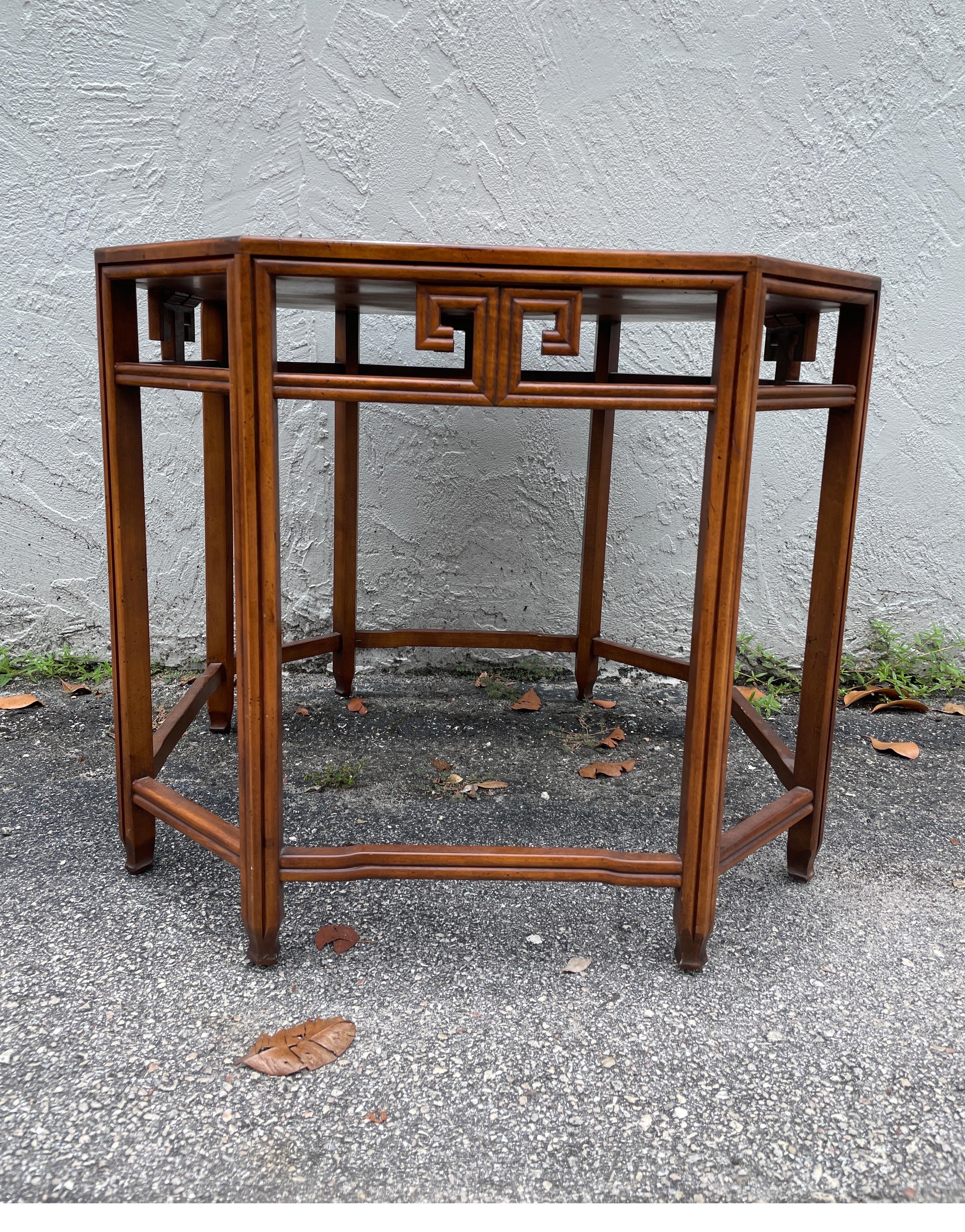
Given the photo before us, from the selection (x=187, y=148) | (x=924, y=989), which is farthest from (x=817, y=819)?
(x=187, y=148)

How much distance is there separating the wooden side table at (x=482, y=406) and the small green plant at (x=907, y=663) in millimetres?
1118

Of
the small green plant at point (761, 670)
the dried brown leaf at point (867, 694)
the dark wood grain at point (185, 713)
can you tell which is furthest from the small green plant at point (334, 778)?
the dried brown leaf at point (867, 694)

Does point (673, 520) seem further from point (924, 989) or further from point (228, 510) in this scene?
point (924, 989)

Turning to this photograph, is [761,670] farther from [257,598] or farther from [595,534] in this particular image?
[257,598]

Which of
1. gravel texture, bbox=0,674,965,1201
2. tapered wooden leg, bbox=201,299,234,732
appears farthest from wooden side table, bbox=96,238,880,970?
tapered wooden leg, bbox=201,299,234,732

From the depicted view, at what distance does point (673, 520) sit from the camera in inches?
115

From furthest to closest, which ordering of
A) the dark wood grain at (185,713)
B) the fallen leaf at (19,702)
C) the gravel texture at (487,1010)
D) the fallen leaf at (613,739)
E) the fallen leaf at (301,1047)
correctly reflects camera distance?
the fallen leaf at (19,702) < the fallen leaf at (613,739) < the dark wood grain at (185,713) < the fallen leaf at (301,1047) < the gravel texture at (487,1010)

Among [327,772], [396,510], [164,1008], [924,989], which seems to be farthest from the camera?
[396,510]

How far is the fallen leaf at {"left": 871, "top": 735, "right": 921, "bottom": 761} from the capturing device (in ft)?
8.28

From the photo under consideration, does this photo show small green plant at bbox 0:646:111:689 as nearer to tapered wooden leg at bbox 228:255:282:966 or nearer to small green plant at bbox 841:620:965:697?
tapered wooden leg at bbox 228:255:282:966

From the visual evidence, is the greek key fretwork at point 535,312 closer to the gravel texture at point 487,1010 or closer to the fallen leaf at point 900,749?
the gravel texture at point 487,1010

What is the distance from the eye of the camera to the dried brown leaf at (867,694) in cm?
286

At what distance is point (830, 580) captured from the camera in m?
1.78

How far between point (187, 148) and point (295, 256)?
5.21ft
